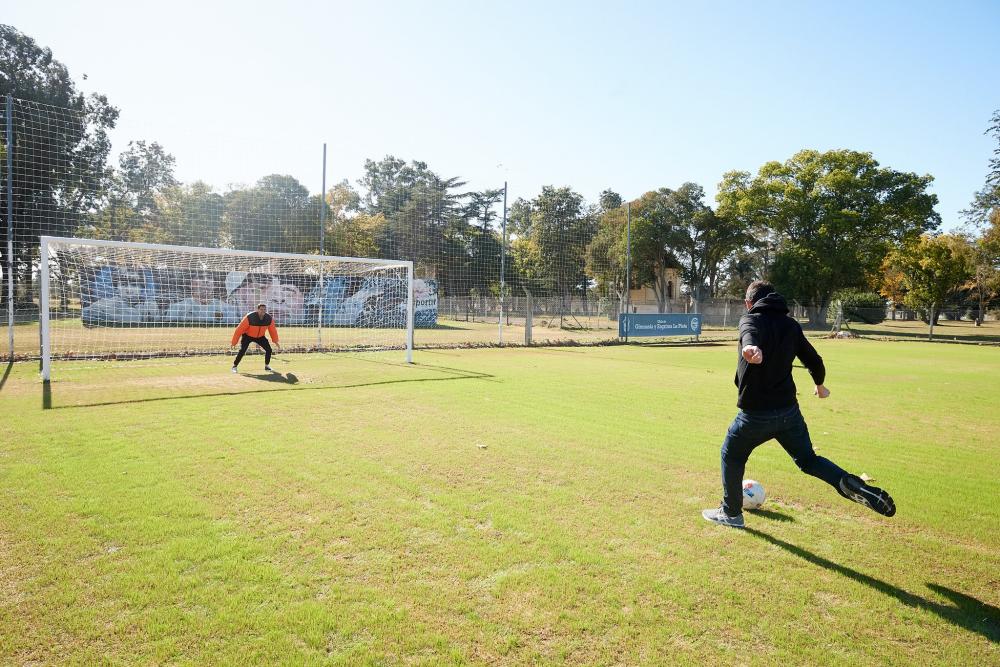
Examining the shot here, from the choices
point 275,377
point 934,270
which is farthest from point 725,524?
point 934,270

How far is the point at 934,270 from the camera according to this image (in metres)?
38.7

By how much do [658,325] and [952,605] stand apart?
25.4m

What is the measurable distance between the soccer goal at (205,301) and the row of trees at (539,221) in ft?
4.48

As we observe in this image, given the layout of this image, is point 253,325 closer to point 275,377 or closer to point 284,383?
point 275,377

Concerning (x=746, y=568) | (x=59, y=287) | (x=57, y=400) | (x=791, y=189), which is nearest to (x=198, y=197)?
(x=59, y=287)

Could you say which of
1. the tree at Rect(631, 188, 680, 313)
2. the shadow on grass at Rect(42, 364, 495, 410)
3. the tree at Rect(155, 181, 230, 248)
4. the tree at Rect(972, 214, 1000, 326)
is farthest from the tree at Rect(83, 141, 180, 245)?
the tree at Rect(972, 214, 1000, 326)

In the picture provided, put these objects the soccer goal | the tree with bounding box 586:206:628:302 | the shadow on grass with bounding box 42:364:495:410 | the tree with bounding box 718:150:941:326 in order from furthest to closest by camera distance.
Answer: the tree with bounding box 586:206:628:302 → the tree with bounding box 718:150:941:326 → the soccer goal → the shadow on grass with bounding box 42:364:495:410

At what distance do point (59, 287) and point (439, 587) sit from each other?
2107 cm

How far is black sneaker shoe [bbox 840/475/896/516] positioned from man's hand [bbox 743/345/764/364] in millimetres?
1053

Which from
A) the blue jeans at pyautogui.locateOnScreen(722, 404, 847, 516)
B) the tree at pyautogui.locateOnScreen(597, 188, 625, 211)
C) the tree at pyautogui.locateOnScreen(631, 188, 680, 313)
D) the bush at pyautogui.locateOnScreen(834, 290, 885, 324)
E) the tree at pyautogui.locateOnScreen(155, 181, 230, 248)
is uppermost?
the tree at pyautogui.locateOnScreen(597, 188, 625, 211)

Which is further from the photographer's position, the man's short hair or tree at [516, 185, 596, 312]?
tree at [516, 185, 596, 312]

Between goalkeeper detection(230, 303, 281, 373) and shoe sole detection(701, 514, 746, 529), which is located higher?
goalkeeper detection(230, 303, 281, 373)

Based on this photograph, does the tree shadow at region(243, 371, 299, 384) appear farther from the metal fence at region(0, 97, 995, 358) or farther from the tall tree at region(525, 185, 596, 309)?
the tall tree at region(525, 185, 596, 309)

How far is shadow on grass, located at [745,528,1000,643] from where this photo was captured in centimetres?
316
